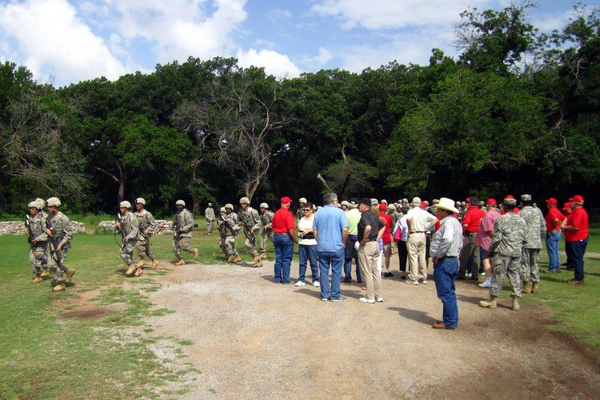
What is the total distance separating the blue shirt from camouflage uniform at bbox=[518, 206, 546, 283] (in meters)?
3.80

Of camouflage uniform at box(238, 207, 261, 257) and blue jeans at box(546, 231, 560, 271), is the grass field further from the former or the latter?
camouflage uniform at box(238, 207, 261, 257)

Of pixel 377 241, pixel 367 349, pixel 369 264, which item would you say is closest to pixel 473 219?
pixel 377 241

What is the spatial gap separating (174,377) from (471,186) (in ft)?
94.3

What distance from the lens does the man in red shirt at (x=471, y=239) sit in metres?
11.2

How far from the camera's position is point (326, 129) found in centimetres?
4169

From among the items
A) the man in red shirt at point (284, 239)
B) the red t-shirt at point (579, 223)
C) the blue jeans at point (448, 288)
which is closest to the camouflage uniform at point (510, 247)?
the blue jeans at point (448, 288)

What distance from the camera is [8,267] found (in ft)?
43.8

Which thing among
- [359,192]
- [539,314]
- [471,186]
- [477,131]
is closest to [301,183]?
[359,192]

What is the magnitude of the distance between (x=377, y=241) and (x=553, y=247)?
6012 millimetres

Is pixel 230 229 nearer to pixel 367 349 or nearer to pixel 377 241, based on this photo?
pixel 377 241

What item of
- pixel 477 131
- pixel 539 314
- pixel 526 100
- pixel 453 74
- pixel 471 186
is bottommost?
pixel 539 314

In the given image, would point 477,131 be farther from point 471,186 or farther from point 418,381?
point 418,381

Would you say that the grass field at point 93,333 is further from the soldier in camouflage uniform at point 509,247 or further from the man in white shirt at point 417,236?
the man in white shirt at point 417,236

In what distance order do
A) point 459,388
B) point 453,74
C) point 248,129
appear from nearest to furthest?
point 459,388, point 453,74, point 248,129
